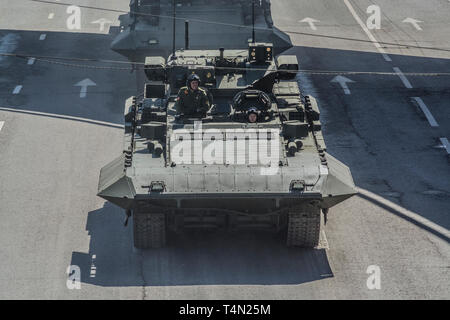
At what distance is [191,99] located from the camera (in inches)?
981

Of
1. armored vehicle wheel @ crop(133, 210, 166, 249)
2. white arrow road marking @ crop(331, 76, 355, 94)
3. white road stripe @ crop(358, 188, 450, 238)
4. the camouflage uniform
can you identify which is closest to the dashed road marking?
white road stripe @ crop(358, 188, 450, 238)

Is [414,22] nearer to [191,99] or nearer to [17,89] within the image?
[17,89]

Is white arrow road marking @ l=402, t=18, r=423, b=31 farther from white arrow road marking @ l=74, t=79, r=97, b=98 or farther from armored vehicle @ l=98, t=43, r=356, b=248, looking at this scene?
armored vehicle @ l=98, t=43, r=356, b=248

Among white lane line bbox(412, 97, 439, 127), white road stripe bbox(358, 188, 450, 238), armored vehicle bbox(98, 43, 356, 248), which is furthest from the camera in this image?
white lane line bbox(412, 97, 439, 127)

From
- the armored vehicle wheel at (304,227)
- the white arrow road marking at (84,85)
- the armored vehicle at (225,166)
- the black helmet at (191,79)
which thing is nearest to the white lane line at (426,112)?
the armored vehicle at (225,166)

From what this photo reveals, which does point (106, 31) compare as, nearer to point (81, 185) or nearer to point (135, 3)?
point (135, 3)

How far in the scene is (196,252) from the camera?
2333cm

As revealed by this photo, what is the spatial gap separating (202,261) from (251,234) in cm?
176

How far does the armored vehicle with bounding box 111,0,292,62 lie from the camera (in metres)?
34.4

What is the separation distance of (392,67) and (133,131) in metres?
15.0

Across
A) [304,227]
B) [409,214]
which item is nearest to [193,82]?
[304,227]

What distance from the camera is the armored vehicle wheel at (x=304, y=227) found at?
22.4 meters

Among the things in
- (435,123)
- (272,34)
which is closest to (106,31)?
(272,34)

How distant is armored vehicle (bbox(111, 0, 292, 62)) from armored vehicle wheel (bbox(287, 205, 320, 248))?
12.4 meters
